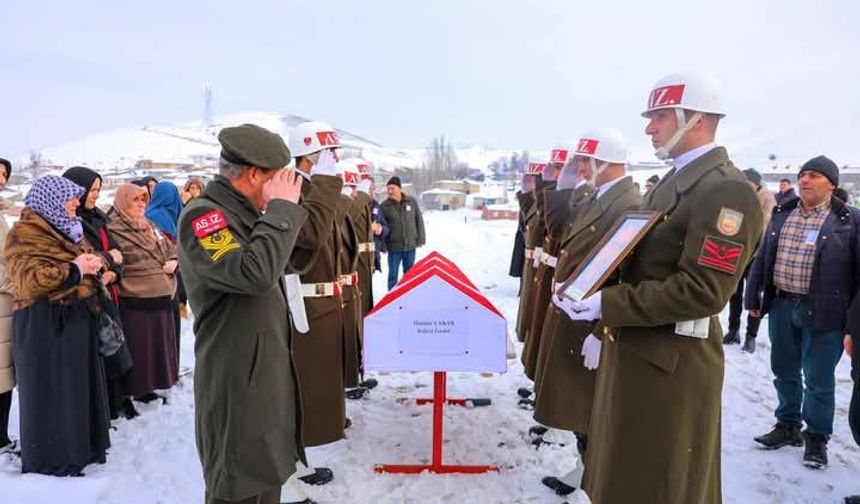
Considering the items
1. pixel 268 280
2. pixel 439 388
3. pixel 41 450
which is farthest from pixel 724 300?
pixel 41 450

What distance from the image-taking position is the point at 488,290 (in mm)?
10398

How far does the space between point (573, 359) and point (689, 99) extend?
70.6 inches

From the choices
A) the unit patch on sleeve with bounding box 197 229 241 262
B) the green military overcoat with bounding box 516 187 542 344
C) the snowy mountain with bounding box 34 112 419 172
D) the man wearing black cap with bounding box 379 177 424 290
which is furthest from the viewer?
the snowy mountain with bounding box 34 112 419 172

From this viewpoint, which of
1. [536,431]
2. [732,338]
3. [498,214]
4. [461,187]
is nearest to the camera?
[536,431]

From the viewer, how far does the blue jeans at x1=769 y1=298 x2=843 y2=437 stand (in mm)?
3816

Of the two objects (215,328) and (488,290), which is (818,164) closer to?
(215,328)

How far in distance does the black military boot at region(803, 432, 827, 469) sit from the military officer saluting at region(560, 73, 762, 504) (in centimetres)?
206

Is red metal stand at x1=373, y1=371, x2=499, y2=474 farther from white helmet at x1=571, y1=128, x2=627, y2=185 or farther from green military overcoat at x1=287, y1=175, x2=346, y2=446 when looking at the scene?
white helmet at x1=571, y1=128, x2=627, y2=185

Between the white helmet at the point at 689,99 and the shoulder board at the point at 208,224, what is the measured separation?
5.84ft

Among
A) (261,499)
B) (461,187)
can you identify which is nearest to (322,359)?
(261,499)

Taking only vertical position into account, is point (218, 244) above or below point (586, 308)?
above

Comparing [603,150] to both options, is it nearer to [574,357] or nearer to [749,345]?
[574,357]

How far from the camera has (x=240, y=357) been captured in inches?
80.0

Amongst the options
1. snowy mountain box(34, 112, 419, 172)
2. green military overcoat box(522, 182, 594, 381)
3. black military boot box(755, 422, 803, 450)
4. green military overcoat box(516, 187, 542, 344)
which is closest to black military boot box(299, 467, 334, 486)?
green military overcoat box(522, 182, 594, 381)
